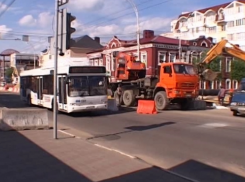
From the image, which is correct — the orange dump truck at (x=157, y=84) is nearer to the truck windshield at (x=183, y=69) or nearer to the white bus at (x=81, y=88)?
the truck windshield at (x=183, y=69)

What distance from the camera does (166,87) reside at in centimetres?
2252

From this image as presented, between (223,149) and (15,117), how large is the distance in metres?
6.91

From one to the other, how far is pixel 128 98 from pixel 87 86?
7.79 m

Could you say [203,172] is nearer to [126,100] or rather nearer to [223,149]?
[223,149]

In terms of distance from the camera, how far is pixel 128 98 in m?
25.9

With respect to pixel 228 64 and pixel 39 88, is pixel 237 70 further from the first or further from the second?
pixel 39 88

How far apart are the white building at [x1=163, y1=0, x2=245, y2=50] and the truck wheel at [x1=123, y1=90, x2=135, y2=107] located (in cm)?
5976

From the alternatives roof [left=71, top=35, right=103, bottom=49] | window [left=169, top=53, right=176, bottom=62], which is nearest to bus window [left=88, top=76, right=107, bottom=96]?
window [left=169, top=53, right=176, bottom=62]

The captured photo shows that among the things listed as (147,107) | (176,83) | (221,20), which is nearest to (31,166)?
(147,107)

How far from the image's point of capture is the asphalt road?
7.74 meters

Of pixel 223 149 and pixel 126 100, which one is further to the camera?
pixel 126 100

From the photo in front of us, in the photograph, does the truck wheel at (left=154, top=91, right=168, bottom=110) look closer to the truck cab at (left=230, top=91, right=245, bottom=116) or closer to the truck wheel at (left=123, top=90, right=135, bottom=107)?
the truck wheel at (left=123, top=90, right=135, bottom=107)

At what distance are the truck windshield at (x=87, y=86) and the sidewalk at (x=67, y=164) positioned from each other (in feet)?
26.1

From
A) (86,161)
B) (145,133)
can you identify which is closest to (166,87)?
(145,133)
